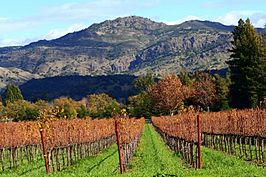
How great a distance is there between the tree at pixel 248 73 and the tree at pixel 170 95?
52.1 m

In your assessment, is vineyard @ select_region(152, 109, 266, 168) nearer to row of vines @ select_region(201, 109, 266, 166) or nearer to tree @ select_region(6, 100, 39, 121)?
row of vines @ select_region(201, 109, 266, 166)

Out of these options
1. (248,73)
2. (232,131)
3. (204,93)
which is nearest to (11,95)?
(204,93)

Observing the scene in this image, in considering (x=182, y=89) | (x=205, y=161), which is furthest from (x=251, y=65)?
(x=182, y=89)

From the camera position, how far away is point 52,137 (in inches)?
1485

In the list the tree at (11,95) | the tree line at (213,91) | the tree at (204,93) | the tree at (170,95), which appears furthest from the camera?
the tree at (11,95)

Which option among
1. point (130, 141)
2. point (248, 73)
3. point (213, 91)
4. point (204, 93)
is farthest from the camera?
point (204, 93)

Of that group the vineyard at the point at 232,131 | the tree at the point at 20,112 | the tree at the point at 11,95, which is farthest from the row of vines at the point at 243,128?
the tree at the point at 11,95

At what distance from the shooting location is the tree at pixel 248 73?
80312 millimetres

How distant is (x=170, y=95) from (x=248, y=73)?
6098 cm

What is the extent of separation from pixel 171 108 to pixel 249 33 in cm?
5682

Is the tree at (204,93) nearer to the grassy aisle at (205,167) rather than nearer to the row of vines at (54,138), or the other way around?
the row of vines at (54,138)

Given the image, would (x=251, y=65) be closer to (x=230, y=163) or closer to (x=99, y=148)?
(x=99, y=148)

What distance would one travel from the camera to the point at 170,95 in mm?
141375

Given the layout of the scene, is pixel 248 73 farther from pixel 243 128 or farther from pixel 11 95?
pixel 11 95
